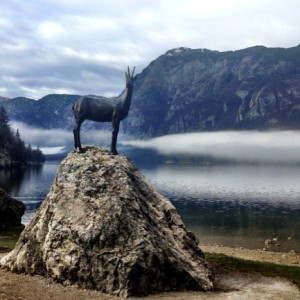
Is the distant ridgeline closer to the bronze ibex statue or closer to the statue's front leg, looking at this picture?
the bronze ibex statue

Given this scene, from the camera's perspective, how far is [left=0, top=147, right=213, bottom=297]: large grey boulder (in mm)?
18469

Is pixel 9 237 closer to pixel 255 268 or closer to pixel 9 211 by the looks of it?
pixel 9 211

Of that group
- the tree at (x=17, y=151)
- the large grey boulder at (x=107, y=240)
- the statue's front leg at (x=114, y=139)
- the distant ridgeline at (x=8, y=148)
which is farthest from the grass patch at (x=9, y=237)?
the tree at (x=17, y=151)

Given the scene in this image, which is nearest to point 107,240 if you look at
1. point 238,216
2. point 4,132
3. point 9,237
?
point 9,237

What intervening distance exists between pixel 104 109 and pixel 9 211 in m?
18.1

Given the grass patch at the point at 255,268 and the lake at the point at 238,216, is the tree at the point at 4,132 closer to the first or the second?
the lake at the point at 238,216

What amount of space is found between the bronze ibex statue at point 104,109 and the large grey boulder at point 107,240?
313 centimetres

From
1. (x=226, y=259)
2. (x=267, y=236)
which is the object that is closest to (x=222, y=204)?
(x=267, y=236)

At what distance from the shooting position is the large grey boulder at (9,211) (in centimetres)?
3872

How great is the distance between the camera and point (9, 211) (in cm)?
3916

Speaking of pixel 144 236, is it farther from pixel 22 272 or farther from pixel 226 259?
pixel 226 259

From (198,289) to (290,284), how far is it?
17.1ft

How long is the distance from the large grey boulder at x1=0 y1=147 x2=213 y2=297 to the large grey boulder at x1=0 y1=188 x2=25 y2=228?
17960 millimetres

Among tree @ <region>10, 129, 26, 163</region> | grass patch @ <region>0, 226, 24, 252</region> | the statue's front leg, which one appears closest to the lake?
grass patch @ <region>0, 226, 24, 252</region>
